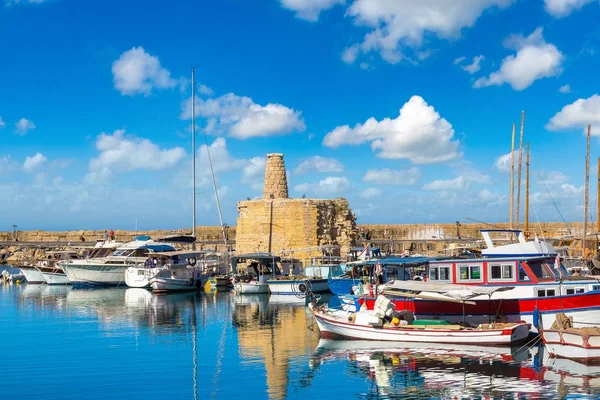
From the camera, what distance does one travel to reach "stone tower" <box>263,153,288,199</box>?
42281 millimetres

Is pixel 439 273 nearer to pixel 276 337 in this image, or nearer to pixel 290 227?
pixel 276 337

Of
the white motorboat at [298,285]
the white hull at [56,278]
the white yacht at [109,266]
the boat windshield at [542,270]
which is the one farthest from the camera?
the white hull at [56,278]

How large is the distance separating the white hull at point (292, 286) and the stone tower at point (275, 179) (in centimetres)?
901

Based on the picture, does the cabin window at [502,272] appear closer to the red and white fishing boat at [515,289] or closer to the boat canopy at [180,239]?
the red and white fishing boat at [515,289]

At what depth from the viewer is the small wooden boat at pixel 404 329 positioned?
1811 centimetres

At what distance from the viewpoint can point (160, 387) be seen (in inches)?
585

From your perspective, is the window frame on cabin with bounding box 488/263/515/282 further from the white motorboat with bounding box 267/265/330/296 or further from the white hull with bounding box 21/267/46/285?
the white hull with bounding box 21/267/46/285

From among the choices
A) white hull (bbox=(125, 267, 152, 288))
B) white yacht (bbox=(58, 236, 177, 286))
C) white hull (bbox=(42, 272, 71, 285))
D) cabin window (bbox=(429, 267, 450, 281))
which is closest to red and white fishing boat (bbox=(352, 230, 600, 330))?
cabin window (bbox=(429, 267, 450, 281))

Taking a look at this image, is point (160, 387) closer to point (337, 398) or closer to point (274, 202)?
point (337, 398)

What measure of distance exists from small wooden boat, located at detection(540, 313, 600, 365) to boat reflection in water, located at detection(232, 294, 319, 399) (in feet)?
20.7

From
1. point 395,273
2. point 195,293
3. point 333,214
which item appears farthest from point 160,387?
point 333,214

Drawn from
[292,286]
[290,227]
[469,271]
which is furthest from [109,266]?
[469,271]

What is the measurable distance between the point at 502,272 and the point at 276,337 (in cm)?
730

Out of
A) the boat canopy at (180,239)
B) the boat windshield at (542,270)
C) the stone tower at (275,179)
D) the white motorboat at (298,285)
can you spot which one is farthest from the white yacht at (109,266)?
the boat windshield at (542,270)
